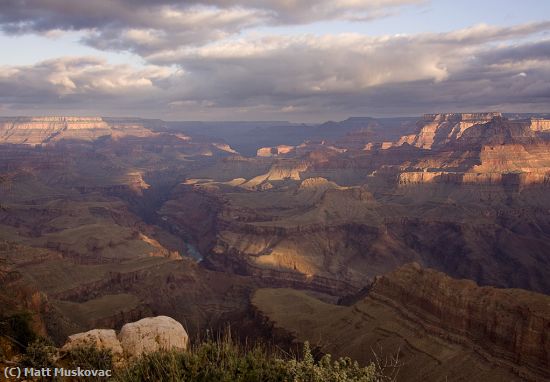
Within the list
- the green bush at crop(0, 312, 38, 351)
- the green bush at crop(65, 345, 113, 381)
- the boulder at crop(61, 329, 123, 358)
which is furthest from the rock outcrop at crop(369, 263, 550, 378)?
the green bush at crop(0, 312, 38, 351)

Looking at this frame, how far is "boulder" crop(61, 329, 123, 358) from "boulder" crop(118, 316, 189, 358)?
55 cm

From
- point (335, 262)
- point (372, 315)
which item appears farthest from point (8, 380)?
point (335, 262)

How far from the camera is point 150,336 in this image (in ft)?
101

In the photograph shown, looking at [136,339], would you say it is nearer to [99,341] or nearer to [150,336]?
[150,336]

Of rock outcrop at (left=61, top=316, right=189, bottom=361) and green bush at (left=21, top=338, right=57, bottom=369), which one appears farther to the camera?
rock outcrop at (left=61, top=316, right=189, bottom=361)

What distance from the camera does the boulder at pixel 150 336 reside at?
2945 centimetres

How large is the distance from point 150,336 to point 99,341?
304 centimetres

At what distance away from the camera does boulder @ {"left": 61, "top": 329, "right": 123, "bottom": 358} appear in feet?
89.3

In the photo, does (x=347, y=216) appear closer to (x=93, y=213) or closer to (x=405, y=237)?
(x=405, y=237)

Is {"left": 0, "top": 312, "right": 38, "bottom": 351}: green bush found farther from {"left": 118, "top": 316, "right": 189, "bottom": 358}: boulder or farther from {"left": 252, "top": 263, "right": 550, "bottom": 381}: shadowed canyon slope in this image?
{"left": 252, "top": 263, "right": 550, "bottom": 381}: shadowed canyon slope


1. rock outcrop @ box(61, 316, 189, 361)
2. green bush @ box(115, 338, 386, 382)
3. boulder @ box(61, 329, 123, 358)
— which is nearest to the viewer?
green bush @ box(115, 338, 386, 382)

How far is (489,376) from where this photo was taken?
48.7 meters

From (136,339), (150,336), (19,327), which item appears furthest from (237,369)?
(19,327)

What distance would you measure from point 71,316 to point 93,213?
12265 cm
